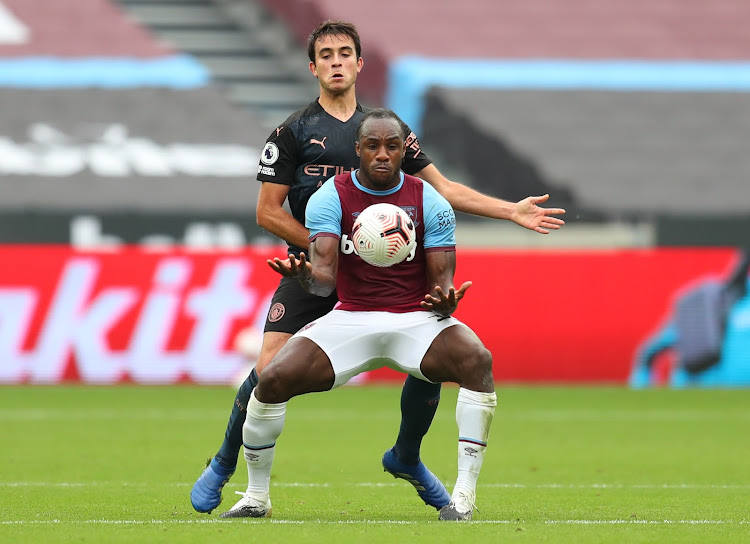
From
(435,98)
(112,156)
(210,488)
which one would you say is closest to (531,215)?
(210,488)

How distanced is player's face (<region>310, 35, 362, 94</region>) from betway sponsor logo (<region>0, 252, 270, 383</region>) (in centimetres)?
985

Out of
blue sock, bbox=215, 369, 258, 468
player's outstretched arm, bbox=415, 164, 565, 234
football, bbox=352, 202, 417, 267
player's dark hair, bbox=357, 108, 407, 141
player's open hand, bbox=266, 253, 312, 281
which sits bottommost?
blue sock, bbox=215, 369, 258, 468

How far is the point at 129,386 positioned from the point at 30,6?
11.3 m

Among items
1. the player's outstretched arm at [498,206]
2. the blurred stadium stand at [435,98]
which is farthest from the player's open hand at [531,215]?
the blurred stadium stand at [435,98]

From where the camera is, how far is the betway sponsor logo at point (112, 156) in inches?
893

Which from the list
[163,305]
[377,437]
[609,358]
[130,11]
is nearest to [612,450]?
[377,437]

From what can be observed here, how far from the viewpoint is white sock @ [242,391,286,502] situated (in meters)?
6.66

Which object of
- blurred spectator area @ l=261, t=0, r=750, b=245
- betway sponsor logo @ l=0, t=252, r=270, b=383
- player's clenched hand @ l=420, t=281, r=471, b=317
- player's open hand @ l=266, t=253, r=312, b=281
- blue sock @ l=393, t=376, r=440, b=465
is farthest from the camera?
blurred spectator area @ l=261, t=0, r=750, b=245

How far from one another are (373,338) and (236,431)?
0.93 m

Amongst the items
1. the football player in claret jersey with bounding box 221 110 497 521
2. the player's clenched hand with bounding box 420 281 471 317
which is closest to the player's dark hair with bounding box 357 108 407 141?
the football player in claret jersey with bounding box 221 110 497 521

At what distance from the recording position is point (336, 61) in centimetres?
721

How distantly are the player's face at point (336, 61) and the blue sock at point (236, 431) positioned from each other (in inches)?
60.1

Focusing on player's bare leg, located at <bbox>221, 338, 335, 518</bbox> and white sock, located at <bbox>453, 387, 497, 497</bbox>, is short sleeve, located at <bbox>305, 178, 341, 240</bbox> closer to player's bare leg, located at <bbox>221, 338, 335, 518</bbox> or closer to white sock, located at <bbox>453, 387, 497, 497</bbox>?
player's bare leg, located at <bbox>221, 338, 335, 518</bbox>

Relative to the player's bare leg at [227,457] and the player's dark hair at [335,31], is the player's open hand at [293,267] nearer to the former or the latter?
the player's bare leg at [227,457]
